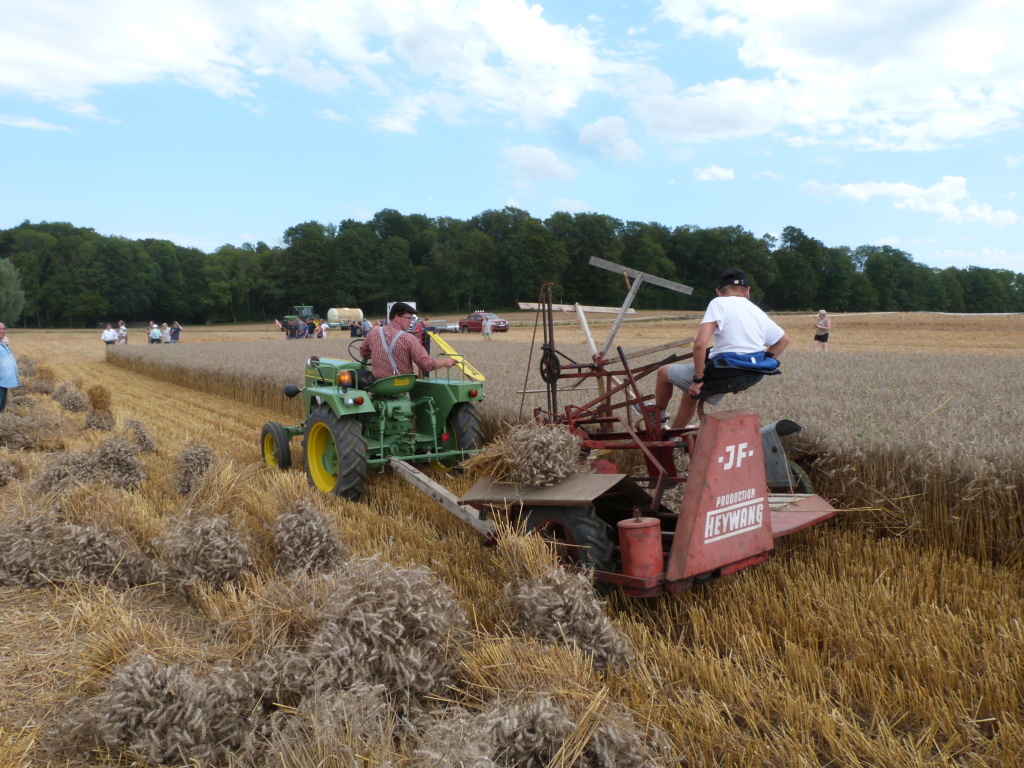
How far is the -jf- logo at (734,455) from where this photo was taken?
3418 mm

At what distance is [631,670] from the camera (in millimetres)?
3035

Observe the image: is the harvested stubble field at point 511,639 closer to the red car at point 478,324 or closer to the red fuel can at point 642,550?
the red fuel can at point 642,550

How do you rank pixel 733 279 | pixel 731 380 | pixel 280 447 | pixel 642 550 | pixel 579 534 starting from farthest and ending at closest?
1. pixel 280 447
2. pixel 733 279
3. pixel 731 380
4. pixel 579 534
5. pixel 642 550

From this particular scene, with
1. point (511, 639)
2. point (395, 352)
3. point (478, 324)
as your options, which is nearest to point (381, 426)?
point (395, 352)

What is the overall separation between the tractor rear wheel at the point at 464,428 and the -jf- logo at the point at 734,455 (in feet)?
9.96

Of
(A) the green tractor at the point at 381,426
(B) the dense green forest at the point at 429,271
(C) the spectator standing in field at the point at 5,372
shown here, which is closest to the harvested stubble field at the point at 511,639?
(A) the green tractor at the point at 381,426

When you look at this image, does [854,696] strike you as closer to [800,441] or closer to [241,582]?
[800,441]

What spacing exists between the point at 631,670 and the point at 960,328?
137 feet

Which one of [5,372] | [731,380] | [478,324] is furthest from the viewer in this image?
[478,324]

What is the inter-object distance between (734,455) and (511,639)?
1.39 metres

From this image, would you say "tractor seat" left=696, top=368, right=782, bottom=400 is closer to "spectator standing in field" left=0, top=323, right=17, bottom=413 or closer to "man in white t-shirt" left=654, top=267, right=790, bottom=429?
"man in white t-shirt" left=654, top=267, right=790, bottom=429

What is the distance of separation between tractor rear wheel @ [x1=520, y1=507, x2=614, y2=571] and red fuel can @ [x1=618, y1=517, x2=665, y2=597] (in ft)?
1.14

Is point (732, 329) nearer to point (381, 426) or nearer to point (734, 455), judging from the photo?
point (734, 455)

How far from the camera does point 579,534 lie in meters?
3.68
